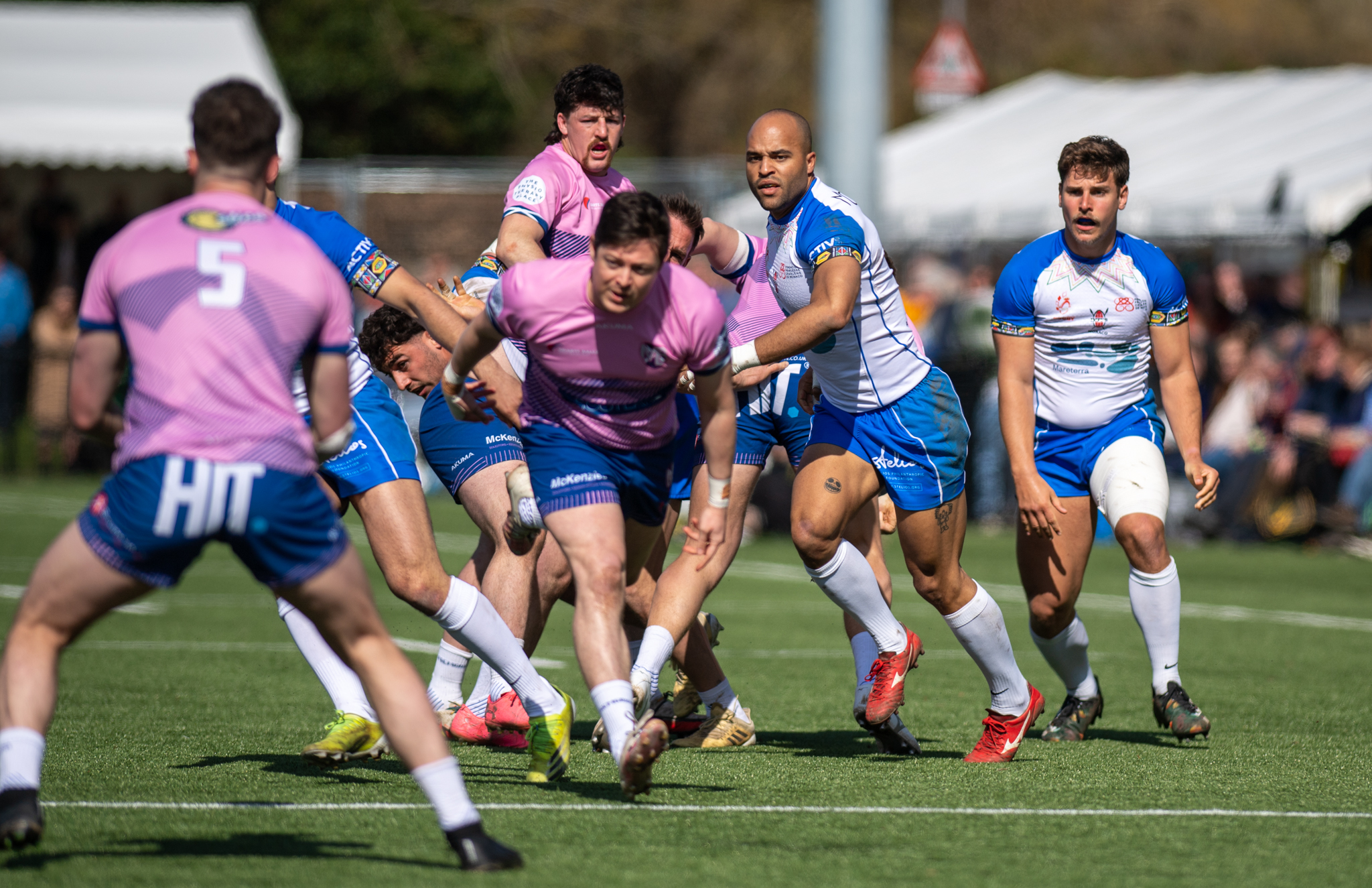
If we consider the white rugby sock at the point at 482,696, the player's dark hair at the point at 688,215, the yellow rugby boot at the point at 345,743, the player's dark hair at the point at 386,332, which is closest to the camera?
the yellow rugby boot at the point at 345,743

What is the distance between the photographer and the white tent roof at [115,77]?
2131cm

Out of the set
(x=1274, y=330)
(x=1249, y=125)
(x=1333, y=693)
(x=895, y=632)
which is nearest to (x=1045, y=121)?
(x=1249, y=125)

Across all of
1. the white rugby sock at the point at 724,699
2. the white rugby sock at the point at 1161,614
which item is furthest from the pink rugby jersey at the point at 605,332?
the white rugby sock at the point at 1161,614

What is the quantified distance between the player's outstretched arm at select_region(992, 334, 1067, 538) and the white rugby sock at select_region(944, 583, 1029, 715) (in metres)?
0.36

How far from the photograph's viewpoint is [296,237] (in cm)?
451

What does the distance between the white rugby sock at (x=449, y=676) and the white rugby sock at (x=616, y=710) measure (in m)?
1.98

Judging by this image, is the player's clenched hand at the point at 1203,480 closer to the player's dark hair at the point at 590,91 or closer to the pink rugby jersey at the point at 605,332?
the pink rugby jersey at the point at 605,332

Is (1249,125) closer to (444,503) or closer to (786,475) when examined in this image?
(786,475)

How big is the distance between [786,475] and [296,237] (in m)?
12.3

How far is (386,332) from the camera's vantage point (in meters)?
6.85

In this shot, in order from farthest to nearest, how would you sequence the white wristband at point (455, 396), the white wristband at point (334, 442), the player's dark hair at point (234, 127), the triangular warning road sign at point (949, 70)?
1. the triangular warning road sign at point (949, 70)
2. the white wristband at point (455, 396)
3. the white wristband at point (334, 442)
4. the player's dark hair at point (234, 127)

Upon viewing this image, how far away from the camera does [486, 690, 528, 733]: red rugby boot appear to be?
22.8ft

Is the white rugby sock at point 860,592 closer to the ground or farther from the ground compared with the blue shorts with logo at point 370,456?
closer to the ground

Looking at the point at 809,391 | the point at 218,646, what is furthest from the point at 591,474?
the point at 218,646
